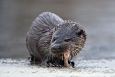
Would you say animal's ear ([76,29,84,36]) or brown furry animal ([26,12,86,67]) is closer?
brown furry animal ([26,12,86,67])

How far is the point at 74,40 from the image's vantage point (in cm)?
768

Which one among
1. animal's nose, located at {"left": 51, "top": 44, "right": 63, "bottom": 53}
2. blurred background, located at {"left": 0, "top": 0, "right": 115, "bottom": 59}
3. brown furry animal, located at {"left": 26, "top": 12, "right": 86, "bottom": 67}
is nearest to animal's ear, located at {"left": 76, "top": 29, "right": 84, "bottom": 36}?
brown furry animal, located at {"left": 26, "top": 12, "right": 86, "bottom": 67}

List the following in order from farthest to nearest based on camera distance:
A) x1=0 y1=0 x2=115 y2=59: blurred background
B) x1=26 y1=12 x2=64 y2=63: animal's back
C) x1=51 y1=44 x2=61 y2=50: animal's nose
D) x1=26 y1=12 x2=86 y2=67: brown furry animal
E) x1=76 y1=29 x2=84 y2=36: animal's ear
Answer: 1. x1=0 y1=0 x2=115 y2=59: blurred background
2. x1=26 y1=12 x2=64 y2=63: animal's back
3. x1=76 y1=29 x2=84 y2=36: animal's ear
4. x1=26 y1=12 x2=86 y2=67: brown furry animal
5. x1=51 y1=44 x2=61 y2=50: animal's nose

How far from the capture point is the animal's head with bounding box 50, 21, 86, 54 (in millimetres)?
7512

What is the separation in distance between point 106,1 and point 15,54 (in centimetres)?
1301

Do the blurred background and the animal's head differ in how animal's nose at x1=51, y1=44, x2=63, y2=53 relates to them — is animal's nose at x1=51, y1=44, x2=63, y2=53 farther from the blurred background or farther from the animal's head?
the blurred background

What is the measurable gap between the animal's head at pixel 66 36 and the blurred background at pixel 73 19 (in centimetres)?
52

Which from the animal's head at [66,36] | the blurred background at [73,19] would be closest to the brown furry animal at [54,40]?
the animal's head at [66,36]

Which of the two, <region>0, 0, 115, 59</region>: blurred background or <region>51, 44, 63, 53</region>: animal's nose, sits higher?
<region>0, 0, 115, 59</region>: blurred background

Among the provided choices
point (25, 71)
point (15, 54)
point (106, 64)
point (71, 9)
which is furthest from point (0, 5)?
point (25, 71)

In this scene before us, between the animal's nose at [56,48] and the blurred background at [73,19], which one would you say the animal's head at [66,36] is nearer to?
the animal's nose at [56,48]

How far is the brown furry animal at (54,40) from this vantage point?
759 cm

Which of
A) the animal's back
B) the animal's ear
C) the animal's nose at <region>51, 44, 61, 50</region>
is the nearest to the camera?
the animal's nose at <region>51, 44, 61, 50</region>

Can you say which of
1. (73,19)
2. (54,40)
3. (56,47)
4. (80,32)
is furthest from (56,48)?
(73,19)
